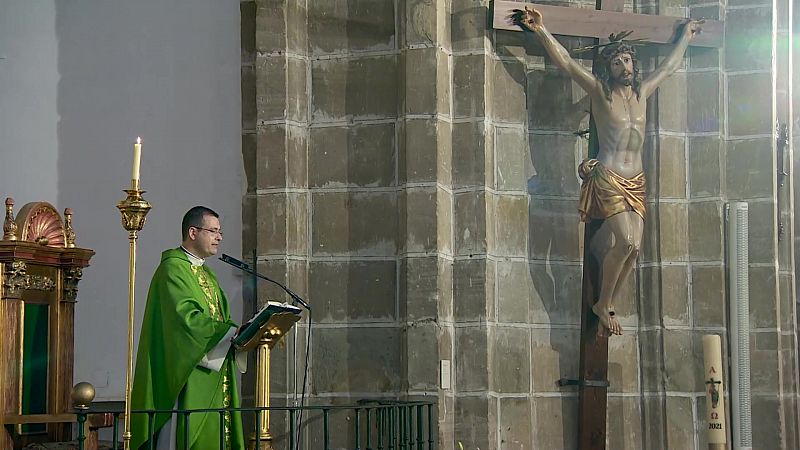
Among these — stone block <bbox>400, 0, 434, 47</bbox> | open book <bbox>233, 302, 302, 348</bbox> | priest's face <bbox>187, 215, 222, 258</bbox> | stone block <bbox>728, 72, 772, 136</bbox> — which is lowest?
open book <bbox>233, 302, 302, 348</bbox>

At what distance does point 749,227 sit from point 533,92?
1.87 metres

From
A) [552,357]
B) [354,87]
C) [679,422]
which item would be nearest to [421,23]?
[354,87]

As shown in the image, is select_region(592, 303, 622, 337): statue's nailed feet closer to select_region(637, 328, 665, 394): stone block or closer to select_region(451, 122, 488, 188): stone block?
select_region(637, 328, 665, 394): stone block

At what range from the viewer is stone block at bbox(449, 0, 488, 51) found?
9562mm

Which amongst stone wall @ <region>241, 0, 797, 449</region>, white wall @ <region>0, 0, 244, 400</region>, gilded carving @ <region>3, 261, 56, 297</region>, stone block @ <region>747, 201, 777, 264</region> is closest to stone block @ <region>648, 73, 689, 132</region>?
stone wall @ <region>241, 0, 797, 449</region>

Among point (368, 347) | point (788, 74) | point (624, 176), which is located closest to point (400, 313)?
point (368, 347)

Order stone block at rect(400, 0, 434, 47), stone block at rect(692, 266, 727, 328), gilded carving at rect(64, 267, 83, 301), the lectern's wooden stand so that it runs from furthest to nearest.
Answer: stone block at rect(692, 266, 727, 328) < stone block at rect(400, 0, 434, 47) < gilded carving at rect(64, 267, 83, 301) < the lectern's wooden stand

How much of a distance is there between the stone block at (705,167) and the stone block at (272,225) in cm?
300

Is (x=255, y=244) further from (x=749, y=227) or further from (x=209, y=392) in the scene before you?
(x=749, y=227)

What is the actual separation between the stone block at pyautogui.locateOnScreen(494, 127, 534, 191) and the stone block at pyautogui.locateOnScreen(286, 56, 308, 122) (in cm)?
141

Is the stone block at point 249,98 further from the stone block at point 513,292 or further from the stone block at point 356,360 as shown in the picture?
the stone block at point 513,292

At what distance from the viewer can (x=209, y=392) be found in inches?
313

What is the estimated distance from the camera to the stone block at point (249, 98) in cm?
983

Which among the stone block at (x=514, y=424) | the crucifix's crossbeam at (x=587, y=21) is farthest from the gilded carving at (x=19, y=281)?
the crucifix's crossbeam at (x=587, y=21)
